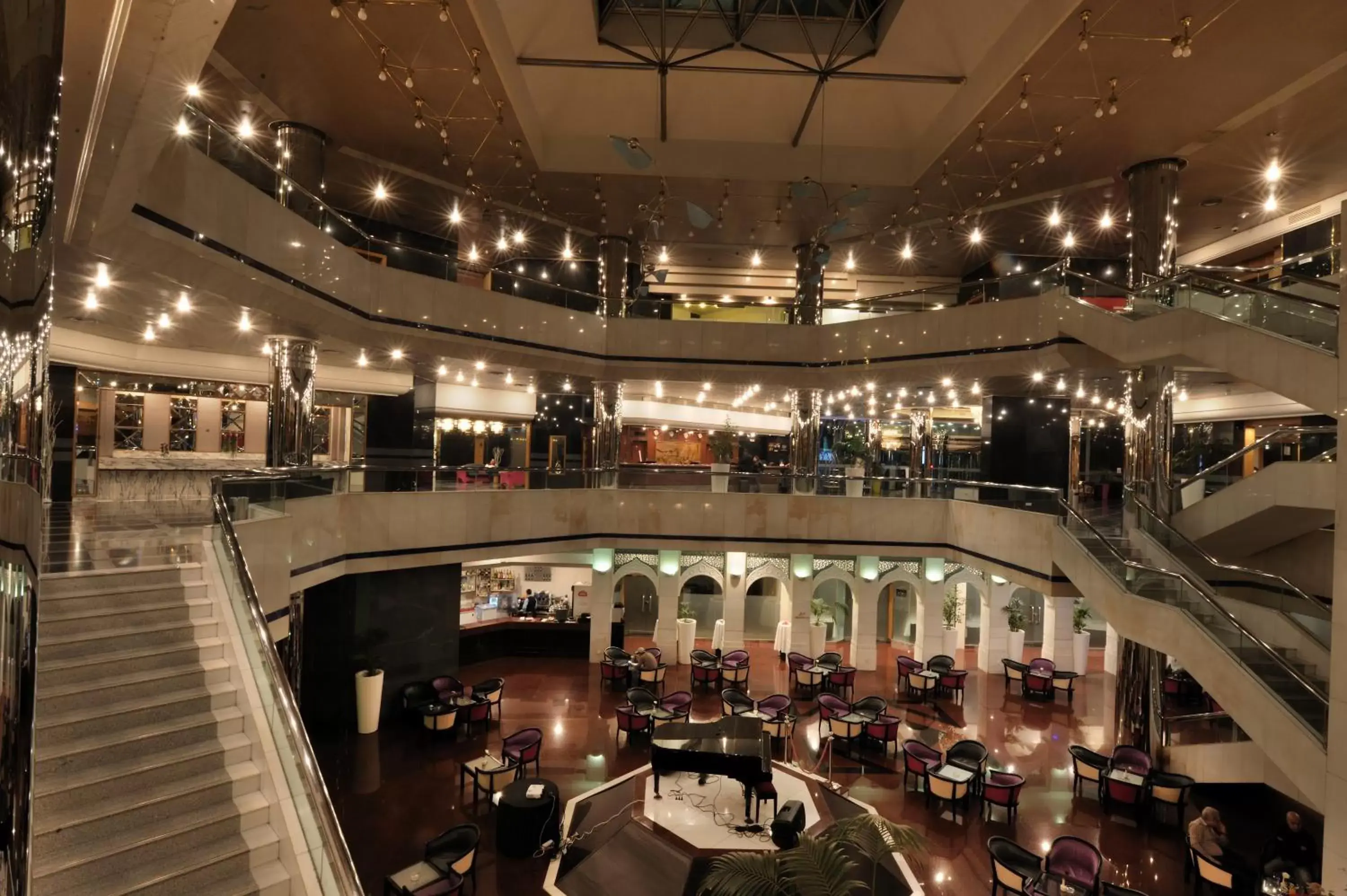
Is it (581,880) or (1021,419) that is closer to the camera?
(581,880)

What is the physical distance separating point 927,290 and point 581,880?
12.6 meters

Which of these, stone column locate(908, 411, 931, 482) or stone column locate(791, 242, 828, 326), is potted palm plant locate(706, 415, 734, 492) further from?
stone column locate(908, 411, 931, 482)

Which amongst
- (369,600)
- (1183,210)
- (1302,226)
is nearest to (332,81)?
(369,600)

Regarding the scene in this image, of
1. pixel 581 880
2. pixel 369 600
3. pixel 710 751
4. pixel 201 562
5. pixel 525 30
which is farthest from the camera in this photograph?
pixel 369 600

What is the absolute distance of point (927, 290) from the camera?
631 inches

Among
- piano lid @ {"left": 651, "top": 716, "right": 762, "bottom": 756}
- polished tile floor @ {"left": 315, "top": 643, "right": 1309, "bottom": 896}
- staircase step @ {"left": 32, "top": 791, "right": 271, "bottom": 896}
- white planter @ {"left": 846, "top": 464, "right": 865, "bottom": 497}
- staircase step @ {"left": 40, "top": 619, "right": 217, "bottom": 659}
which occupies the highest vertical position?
white planter @ {"left": 846, "top": 464, "right": 865, "bottom": 497}

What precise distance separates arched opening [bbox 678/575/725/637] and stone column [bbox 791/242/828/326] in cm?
774

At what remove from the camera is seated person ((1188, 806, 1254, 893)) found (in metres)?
9.02

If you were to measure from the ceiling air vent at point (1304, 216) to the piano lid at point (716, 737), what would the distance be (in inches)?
545

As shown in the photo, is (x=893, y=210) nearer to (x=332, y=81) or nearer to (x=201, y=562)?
(x=332, y=81)

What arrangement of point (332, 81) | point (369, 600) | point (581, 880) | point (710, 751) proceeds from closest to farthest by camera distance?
point (581, 880) < point (710, 751) < point (332, 81) < point (369, 600)

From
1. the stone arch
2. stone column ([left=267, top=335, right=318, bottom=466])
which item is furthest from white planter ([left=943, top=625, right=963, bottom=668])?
stone column ([left=267, top=335, right=318, bottom=466])

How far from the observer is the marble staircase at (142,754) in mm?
5281

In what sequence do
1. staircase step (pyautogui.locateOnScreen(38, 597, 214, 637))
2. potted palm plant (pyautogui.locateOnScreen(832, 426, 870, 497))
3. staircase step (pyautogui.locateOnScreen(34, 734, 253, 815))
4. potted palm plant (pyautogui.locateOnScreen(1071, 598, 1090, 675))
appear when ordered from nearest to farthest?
staircase step (pyautogui.locateOnScreen(34, 734, 253, 815)) < staircase step (pyautogui.locateOnScreen(38, 597, 214, 637)) < potted palm plant (pyautogui.locateOnScreen(1071, 598, 1090, 675)) < potted palm plant (pyautogui.locateOnScreen(832, 426, 870, 497))
